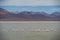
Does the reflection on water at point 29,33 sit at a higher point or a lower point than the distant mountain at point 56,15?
lower

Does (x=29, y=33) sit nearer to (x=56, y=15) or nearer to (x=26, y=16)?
(x=26, y=16)

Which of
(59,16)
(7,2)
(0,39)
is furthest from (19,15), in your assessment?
(59,16)

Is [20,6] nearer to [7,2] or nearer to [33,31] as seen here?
[7,2]

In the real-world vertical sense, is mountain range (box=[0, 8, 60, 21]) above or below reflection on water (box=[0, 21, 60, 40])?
above

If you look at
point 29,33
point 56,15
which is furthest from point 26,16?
point 56,15

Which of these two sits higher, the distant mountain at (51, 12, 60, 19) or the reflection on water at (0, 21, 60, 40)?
the distant mountain at (51, 12, 60, 19)
